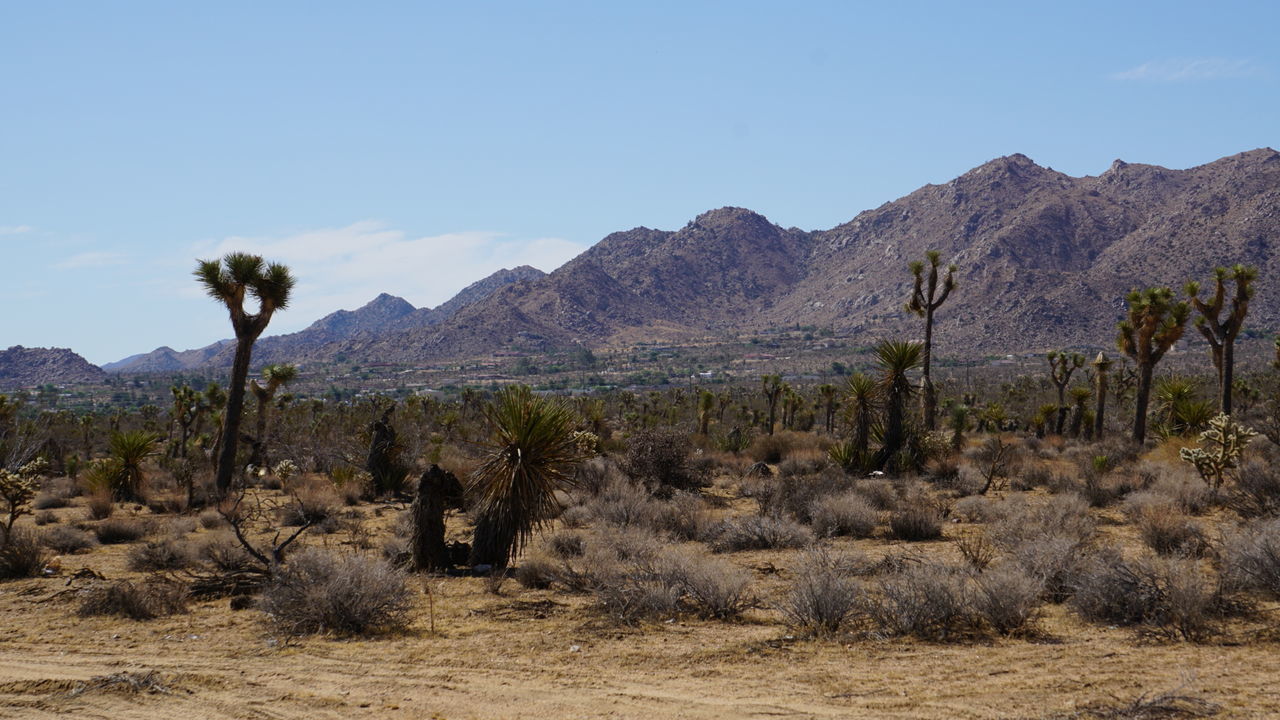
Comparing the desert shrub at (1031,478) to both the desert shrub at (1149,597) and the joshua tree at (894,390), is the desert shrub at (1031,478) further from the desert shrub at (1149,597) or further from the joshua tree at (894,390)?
the desert shrub at (1149,597)

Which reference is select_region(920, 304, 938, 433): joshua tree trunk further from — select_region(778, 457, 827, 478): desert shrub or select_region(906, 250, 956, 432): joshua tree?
select_region(778, 457, 827, 478): desert shrub

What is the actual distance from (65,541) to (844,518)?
12.1 meters

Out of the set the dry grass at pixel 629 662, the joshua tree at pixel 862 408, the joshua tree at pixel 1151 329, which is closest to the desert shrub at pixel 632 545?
the dry grass at pixel 629 662

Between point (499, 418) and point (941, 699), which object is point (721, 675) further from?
point (499, 418)

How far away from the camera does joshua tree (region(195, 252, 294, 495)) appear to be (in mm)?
17953

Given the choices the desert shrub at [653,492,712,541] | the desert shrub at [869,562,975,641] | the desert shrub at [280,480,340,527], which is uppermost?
the desert shrub at [869,562,975,641]

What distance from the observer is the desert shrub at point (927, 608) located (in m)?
7.75

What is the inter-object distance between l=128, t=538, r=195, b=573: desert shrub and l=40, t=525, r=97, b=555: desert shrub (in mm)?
2070

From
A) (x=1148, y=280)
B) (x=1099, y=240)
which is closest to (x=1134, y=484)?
(x=1148, y=280)

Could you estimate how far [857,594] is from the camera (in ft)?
27.0

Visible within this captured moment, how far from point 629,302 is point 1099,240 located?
87174mm

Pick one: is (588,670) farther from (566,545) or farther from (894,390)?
(894,390)

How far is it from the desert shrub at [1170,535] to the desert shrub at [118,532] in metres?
15.4

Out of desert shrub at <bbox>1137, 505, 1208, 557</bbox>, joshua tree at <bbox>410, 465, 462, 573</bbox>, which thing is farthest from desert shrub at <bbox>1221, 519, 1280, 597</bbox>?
joshua tree at <bbox>410, 465, 462, 573</bbox>
